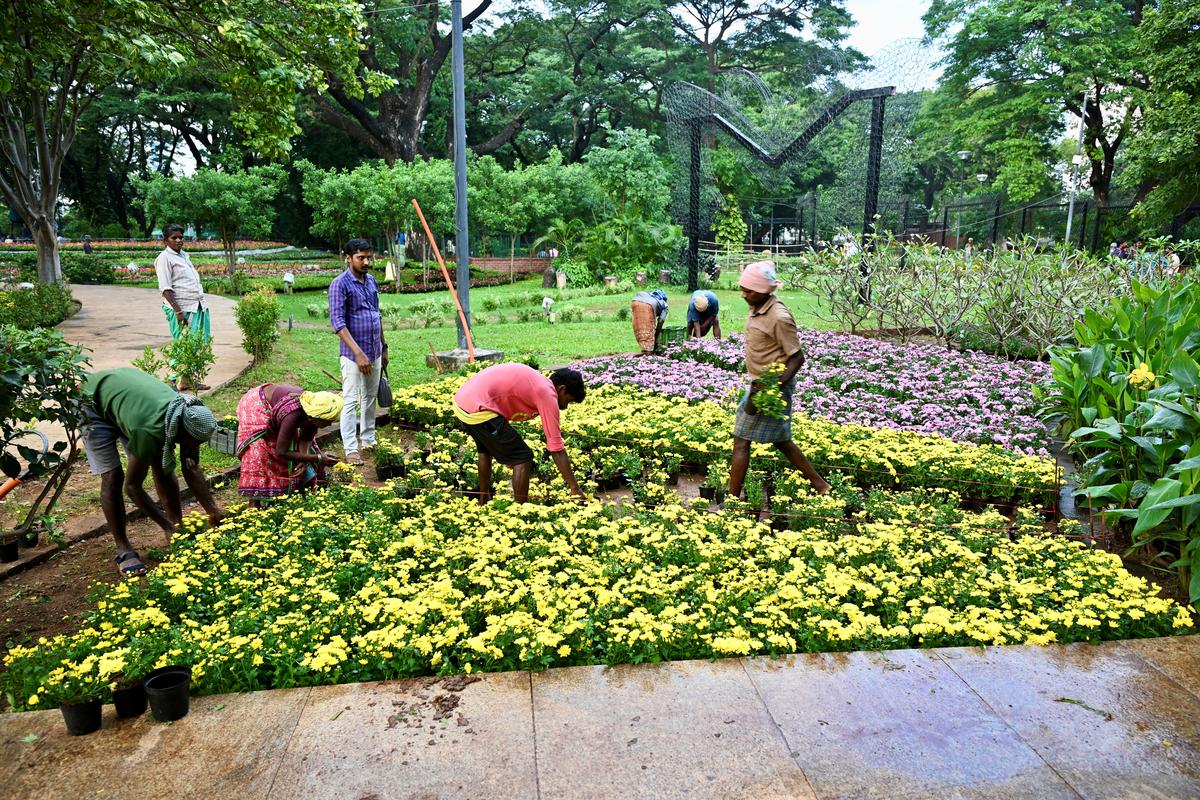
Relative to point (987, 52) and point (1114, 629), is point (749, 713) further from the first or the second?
point (987, 52)

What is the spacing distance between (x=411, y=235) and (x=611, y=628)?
2852 centimetres

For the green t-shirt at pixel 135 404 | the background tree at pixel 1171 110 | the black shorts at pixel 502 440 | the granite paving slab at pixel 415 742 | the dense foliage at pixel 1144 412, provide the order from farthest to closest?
the background tree at pixel 1171 110 < the black shorts at pixel 502 440 < the green t-shirt at pixel 135 404 < the dense foliage at pixel 1144 412 < the granite paving slab at pixel 415 742

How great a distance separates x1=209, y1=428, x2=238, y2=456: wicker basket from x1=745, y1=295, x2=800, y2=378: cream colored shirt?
11.1 ft

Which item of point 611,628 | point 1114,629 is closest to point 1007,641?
point 1114,629

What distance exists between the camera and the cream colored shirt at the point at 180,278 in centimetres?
841

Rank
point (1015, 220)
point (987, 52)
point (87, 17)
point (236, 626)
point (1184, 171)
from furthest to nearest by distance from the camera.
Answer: point (1015, 220), point (987, 52), point (1184, 171), point (87, 17), point (236, 626)

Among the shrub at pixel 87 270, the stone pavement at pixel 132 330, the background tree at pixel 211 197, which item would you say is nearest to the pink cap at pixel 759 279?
the stone pavement at pixel 132 330

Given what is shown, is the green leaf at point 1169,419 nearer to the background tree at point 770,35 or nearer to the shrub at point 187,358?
the shrub at point 187,358

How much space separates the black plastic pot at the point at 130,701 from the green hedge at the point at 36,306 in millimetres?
11558

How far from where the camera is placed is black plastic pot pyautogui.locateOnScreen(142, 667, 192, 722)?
3.11 metres

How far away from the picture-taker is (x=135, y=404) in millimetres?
4512

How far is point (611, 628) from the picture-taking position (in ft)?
12.0

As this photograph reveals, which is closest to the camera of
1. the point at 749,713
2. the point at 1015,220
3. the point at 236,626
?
the point at 749,713

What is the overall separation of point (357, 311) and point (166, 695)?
4.04m
